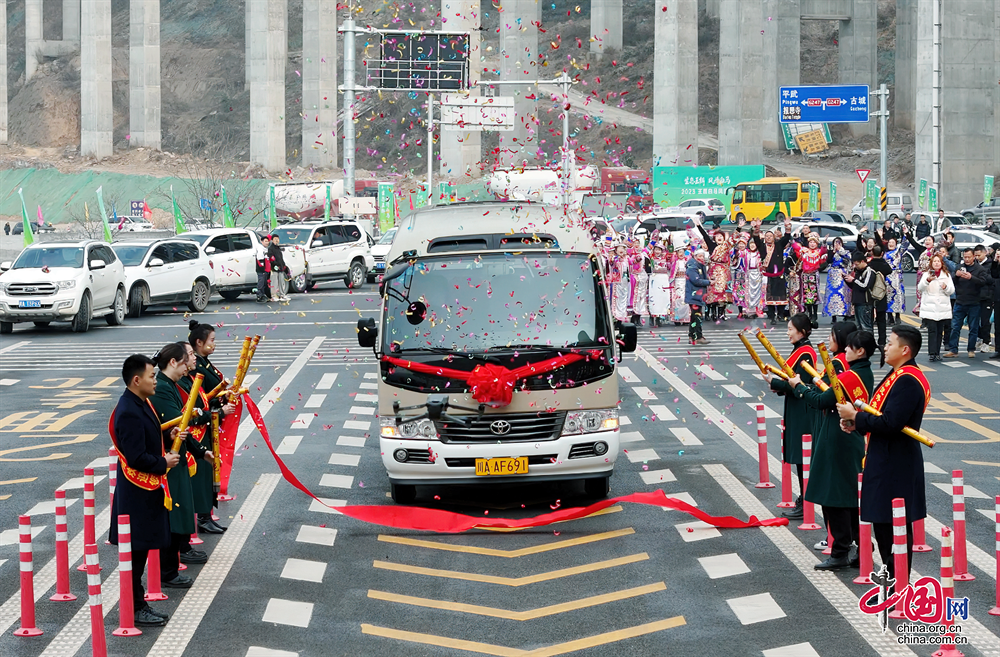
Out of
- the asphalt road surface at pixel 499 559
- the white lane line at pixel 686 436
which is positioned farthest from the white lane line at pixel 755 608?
the white lane line at pixel 686 436

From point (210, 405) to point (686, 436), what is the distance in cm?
663

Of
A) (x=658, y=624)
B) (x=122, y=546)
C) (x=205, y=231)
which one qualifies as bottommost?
(x=658, y=624)

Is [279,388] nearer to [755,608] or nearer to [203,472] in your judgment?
[203,472]

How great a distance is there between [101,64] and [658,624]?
87.5m

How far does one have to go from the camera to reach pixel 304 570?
10.2 meters

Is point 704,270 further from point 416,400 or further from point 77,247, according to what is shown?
point 416,400

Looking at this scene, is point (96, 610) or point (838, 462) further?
point (838, 462)

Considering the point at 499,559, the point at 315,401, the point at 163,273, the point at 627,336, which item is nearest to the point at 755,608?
the point at 499,559

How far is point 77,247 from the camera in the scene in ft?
101

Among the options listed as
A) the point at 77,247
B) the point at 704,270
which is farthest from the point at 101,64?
the point at 704,270

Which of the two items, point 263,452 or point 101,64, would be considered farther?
point 101,64

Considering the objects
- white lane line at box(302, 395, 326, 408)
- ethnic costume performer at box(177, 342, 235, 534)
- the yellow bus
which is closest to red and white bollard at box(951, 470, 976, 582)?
ethnic costume performer at box(177, 342, 235, 534)

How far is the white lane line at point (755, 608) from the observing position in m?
8.88

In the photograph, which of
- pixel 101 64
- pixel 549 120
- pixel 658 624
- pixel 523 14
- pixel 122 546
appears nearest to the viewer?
pixel 122 546
